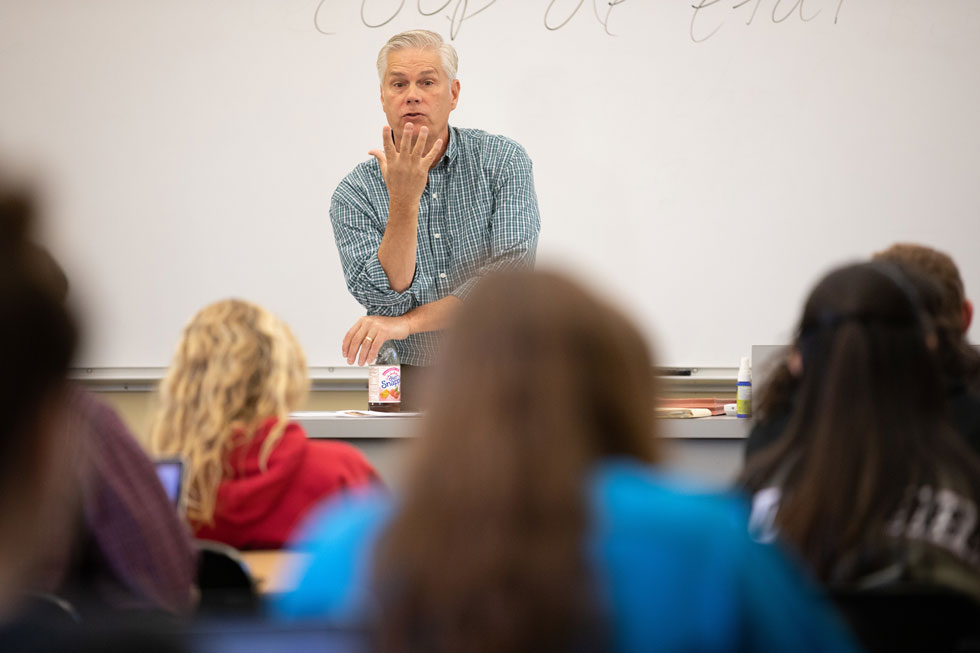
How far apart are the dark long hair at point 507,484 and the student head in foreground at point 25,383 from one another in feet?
0.81

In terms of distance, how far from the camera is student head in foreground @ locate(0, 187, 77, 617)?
2.17 ft

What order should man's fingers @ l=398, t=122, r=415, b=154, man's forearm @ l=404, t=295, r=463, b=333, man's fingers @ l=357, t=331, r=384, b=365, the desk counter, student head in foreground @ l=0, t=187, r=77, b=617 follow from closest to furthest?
student head in foreground @ l=0, t=187, r=77, b=617, the desk counter, man's fingers @ l=357, t=331, r=384, b=365, man's forearm @ l=404, t=295, r=463, b=333, man's fingers @ l=398, t=122, r=415, b=154

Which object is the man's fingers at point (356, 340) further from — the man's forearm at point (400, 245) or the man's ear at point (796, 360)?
the man's ear at point (796, 360)

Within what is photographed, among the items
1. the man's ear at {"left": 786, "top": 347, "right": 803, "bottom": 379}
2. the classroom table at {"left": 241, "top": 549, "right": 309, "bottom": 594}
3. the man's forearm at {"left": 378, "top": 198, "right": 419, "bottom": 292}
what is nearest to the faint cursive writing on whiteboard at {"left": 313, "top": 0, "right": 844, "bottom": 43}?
the man's forearm at {"left": 378, "top": 198, "right": 419, "bottom": 292}

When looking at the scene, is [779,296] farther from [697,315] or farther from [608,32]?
[608,32]

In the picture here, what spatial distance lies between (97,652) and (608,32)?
4.03 meters

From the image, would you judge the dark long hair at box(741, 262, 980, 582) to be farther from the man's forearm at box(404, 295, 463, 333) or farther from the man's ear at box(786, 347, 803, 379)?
the man's forearm at box(404, 295, 463, 333)

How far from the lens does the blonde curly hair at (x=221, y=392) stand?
1.93 meters

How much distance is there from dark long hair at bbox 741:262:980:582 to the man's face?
225 cm

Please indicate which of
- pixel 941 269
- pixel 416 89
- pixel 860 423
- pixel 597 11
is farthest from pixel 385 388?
pixel 597 11

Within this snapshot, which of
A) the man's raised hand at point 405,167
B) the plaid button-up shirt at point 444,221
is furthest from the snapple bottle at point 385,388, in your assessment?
the man's raised hand at point 405,167

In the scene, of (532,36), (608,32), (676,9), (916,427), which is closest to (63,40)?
(532,36)

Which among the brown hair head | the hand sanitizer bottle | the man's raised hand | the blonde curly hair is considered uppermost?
the man's raised hand

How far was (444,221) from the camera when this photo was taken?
3539 millimetres
